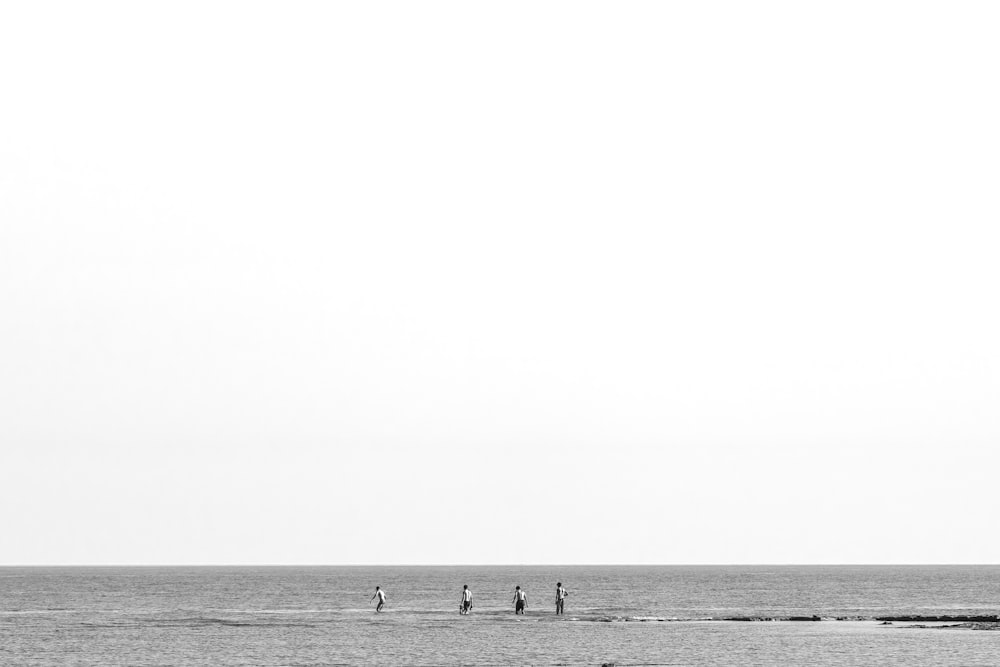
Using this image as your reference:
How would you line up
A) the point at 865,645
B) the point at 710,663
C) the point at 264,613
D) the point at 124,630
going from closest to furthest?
the point at 710,663 → the point at 865,645 → the point at 124,630 → the point at 264,613

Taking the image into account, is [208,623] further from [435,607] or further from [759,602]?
[759,602]

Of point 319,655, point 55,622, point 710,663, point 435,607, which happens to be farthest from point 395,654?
point 435,607

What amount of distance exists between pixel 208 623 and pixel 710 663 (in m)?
35.6

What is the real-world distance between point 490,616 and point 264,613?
1728cm

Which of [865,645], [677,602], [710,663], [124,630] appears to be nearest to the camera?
[710,663]

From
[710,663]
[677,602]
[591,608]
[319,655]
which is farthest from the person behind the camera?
[677,602]

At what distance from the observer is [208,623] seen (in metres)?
79.9

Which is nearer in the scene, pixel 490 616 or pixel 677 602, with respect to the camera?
pixel 490 616

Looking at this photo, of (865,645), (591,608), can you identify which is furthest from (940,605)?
(865,645)

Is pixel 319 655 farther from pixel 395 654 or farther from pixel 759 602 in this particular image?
pixel 759 602

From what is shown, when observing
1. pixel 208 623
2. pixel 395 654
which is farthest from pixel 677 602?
pixel 395 654

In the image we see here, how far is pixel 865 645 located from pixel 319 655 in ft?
77.5

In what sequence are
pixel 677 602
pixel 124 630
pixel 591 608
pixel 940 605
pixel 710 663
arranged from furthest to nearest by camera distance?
pixel 677 602, pixel 940 605, pixel 591 608, pixel 124 630, pixel 710 663

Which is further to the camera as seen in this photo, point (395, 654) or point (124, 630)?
point (124, 630)
